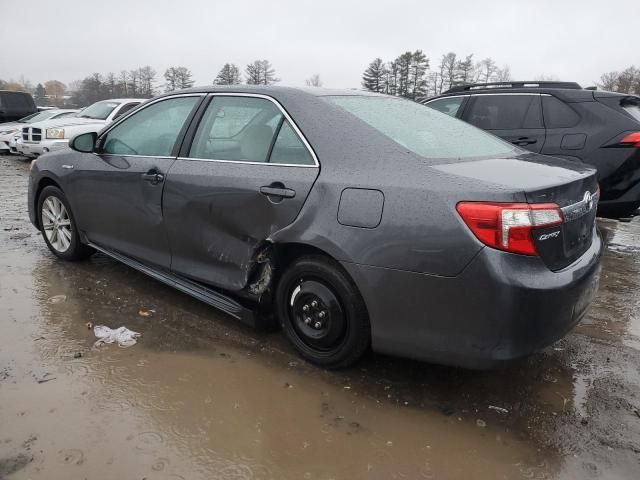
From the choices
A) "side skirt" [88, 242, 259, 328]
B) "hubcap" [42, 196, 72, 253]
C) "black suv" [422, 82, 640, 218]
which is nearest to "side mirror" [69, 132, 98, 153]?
"hubcap" [42, 196, 72, 253]

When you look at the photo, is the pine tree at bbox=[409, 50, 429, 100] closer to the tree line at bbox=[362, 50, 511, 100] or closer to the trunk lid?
the tree line at bbox=[362, 50, 511, 100]

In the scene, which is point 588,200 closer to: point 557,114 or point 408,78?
point 557,114

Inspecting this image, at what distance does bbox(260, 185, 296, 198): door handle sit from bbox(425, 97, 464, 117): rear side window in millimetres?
A: 4239

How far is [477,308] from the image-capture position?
228cm

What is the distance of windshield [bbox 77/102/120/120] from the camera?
1170 cm

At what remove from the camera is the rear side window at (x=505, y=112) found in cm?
573

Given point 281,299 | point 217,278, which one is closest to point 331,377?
point 281,299

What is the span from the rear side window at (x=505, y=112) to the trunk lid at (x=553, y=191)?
315 centimetres

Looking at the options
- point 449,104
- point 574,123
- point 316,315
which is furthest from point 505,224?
point 449,104

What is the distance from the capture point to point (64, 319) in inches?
139

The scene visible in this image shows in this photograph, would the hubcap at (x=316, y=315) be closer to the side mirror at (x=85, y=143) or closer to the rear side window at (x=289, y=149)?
the rear side window at (x=289, y=149)

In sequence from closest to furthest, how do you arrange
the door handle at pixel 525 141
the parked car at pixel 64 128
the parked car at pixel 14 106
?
the door handle at pixel 525 141, the parked car at pixel 64 128, the parked car at pixel 14 106

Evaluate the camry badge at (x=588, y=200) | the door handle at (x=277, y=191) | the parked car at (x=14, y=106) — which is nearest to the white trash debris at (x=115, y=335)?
the door handle at (x=277, y=191)

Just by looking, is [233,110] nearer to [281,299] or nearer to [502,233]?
[281,299]
